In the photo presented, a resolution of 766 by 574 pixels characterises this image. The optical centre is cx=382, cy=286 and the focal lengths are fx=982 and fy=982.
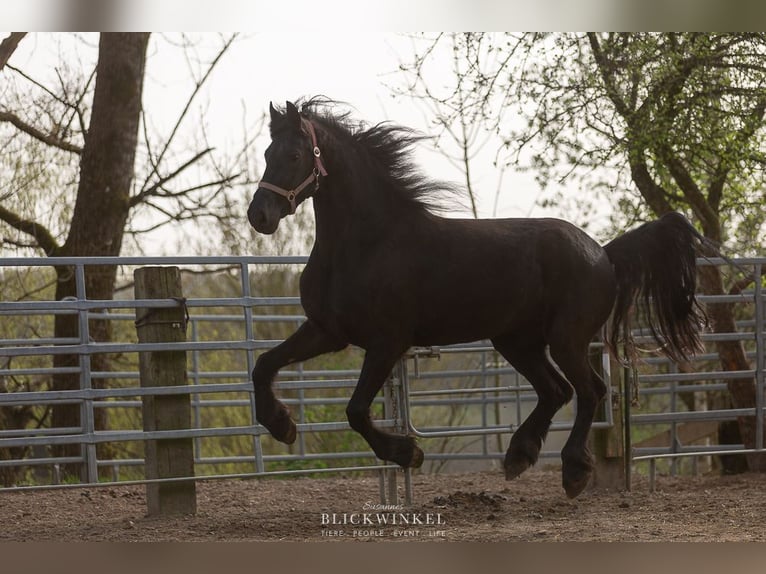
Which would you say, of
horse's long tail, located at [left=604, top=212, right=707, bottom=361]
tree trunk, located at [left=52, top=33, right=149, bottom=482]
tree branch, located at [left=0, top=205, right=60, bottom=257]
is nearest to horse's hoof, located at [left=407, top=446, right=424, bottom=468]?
horse's long tail, located at [left=604, top=212, right=707, bottom=361]

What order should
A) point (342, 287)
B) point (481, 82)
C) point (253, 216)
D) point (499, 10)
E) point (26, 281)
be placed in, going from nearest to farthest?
point (253, 216)
point (342, 287)
point (499, 10)
point (481, 82)
point (26, 281)

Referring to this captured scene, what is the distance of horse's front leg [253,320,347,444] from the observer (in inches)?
158

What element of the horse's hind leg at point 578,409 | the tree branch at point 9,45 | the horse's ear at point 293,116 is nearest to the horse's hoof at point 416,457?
the horse's hind leg at point 578,409

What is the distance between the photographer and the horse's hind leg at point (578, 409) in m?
4.34

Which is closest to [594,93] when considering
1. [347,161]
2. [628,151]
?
[628,151]

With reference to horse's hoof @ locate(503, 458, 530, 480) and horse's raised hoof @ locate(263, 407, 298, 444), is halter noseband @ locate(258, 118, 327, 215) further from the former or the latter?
horse's hoof @ locate(503, 458, 530, 480)

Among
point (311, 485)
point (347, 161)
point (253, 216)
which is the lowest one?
point (311, 485)

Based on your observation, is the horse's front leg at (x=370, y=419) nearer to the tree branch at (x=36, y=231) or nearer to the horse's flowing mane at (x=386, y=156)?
the horse's flowing mane at (x=386, y=156)

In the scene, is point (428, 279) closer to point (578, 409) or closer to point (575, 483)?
point (578, 409)

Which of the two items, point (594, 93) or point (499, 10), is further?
point (594, 93)

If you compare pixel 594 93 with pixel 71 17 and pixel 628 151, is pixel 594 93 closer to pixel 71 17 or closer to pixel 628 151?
pixel 628 151

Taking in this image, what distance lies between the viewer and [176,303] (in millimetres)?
4805

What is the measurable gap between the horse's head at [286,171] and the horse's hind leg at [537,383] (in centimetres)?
123

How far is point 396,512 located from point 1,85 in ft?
14.9
